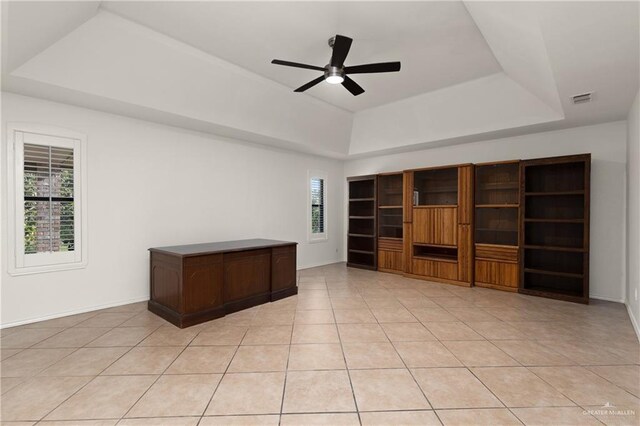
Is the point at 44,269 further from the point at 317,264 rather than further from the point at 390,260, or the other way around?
the point at 390,260

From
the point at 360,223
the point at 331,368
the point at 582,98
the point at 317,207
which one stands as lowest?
the point at 331,368

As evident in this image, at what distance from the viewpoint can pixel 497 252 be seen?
5211mm

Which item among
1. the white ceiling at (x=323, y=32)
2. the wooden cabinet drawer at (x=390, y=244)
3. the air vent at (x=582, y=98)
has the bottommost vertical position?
the wooden cabinet drawer at (x=390, y=244)

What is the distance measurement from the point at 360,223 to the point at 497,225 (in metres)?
3.07

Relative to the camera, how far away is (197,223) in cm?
509

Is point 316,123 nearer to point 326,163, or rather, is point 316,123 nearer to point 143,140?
point 326,163

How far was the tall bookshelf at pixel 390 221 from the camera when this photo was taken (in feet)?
21.7

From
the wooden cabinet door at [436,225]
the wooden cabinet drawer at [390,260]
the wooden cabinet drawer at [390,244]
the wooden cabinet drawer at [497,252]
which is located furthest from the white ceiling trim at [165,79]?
the wooden cabinet drawer at [497,252]

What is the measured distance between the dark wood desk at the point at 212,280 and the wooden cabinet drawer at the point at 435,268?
9.46 ft

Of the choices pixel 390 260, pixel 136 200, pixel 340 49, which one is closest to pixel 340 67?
pixel 340 49

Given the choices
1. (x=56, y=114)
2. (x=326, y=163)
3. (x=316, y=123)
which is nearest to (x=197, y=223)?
→ (x=56, y=114)

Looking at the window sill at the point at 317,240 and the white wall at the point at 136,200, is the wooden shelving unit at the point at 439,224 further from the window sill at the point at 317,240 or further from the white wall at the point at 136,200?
the white wall at the point at 136,200

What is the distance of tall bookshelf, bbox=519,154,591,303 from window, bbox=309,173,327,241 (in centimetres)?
417

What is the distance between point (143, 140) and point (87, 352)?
9.74 ft
